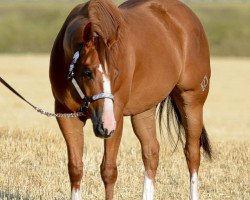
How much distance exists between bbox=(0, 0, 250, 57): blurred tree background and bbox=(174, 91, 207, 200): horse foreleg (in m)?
49.5

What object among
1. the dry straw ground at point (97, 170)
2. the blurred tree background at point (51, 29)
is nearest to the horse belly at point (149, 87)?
the dry straw ground at point (97, 170)

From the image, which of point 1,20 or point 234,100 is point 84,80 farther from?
point 1,20

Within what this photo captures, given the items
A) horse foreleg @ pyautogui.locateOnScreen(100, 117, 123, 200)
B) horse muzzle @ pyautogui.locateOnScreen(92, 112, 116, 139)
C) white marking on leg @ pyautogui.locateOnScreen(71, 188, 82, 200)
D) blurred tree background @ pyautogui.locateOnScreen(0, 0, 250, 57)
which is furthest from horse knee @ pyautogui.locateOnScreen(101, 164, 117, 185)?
blurred tree background @ pyautogui.locateOnScreen(0, 0, 250, 57)

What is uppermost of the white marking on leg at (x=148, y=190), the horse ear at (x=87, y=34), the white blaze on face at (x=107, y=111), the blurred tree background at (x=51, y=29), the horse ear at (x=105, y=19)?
the blurred tree background at (x=51, y=29)

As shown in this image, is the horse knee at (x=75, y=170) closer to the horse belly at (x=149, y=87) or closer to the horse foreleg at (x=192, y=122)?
the horse belly at (x=149, y=87)

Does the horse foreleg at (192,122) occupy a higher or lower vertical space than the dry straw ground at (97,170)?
higher

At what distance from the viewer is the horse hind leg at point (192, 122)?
7.64 metres

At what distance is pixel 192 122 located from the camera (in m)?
7.79

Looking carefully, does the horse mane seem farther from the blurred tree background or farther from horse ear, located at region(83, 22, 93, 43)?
the blurred tree background

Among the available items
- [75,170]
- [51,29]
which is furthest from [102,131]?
[51,29]

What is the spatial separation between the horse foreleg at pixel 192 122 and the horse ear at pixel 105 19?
175 centimetres

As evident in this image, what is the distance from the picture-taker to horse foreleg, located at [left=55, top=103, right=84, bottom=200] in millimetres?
6188

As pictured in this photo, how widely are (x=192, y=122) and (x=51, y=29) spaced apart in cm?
5756

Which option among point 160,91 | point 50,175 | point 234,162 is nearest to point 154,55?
point 160,91
